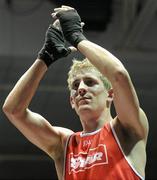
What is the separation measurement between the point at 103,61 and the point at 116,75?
0.09 metres

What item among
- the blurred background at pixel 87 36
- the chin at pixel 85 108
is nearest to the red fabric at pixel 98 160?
the chin at pixel 85 108

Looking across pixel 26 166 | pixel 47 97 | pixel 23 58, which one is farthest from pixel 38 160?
pixel 23 58

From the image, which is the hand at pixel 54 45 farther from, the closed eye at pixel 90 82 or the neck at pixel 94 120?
the neck at pixel 94 120

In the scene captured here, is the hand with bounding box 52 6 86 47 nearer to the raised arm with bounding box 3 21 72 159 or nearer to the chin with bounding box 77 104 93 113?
the raised arm with bounding box 3 21 72 159

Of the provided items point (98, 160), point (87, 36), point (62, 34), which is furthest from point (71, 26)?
point (87, 36)

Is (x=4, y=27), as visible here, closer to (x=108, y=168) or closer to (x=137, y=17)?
(x=137, y=17)

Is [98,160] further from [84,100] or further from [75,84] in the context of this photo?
[75,84]

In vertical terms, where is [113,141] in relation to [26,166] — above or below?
above

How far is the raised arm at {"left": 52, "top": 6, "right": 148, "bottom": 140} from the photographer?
220 cm

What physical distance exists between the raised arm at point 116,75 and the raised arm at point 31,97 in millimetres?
135

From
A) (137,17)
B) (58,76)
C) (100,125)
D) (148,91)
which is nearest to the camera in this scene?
(100,125)

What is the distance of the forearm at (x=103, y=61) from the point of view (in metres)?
2.19

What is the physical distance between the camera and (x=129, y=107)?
2.22 meters

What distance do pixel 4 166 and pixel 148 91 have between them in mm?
5983
